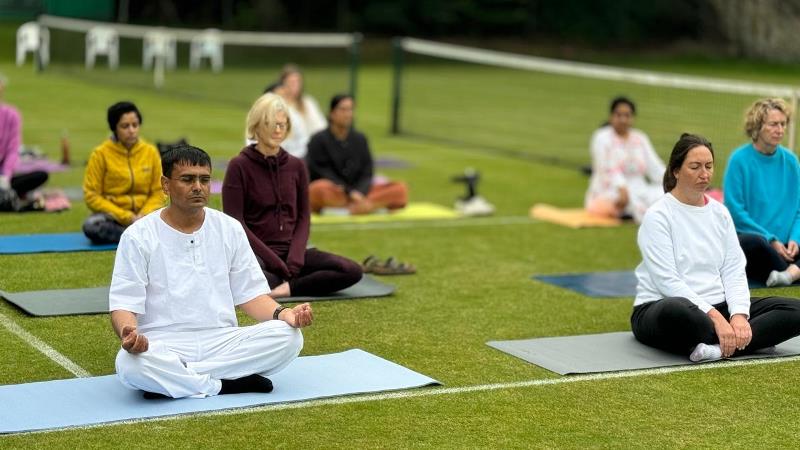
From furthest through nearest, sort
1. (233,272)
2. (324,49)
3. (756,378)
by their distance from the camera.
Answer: (324,49), (756,378), (233,272)

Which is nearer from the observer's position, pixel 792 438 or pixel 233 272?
pixel 792 438

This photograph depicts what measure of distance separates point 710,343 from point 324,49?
38.4 m

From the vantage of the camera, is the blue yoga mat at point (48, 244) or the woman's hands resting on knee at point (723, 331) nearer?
the woman's hands resting on knee at point (723, 331)

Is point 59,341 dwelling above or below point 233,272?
below

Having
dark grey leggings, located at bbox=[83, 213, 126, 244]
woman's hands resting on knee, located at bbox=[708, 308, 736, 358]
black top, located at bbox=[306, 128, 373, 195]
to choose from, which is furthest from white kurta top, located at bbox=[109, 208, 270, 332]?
black top, located at bbox=[306, 128, 373, 195]

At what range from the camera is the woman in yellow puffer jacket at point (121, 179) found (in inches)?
463

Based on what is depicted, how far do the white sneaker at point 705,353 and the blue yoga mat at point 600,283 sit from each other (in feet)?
7.77

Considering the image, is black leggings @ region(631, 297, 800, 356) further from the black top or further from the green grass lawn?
the black top

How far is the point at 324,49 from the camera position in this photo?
4656cm

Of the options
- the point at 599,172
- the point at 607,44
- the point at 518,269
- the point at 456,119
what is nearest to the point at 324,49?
the point at 607,44

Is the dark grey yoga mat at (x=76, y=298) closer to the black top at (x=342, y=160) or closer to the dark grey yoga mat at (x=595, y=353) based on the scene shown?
the dark grey yoga mat at (x=595, y=353)

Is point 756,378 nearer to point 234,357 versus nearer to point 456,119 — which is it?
point 234,357

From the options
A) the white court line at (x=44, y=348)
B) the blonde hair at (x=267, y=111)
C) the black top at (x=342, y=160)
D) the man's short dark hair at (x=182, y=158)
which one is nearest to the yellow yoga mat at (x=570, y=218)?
the black top at (x=342, y=160)

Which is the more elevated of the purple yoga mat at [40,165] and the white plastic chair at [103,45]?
the purple yoga mat at [40,165]
